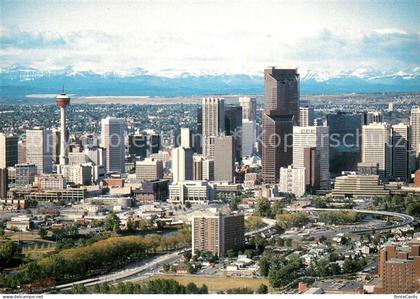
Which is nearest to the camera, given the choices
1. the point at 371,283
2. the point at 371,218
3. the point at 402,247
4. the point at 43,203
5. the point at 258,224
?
the point at 371,283

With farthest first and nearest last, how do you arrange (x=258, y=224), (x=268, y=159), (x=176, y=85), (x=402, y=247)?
1. (x=176, y=85)
2. (x=268, y=159)
3. (x=258, y=224)
4. (x=402, y=247)

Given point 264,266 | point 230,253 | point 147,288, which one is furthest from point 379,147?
point 147,288

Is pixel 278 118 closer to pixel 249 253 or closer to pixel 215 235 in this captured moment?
pixel 215 235

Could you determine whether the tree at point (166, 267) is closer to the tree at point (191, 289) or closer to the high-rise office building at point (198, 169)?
the tree at point (191, 289)

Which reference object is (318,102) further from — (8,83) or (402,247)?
(402,247)

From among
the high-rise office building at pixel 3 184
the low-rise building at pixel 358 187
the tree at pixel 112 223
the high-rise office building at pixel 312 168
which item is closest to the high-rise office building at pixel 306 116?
the high-rise office building at pixel 312 168

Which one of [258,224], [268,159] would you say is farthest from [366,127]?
[258,224]
